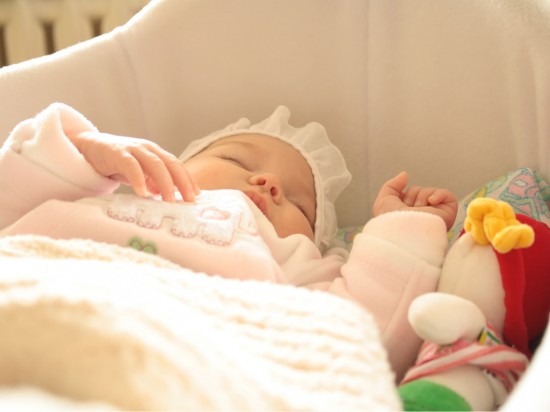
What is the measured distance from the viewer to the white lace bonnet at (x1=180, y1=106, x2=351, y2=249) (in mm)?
1042

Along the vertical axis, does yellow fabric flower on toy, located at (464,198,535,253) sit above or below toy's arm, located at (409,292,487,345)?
above

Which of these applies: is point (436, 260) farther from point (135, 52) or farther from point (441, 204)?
point (135, 52)

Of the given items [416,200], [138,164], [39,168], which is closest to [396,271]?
[416,200]

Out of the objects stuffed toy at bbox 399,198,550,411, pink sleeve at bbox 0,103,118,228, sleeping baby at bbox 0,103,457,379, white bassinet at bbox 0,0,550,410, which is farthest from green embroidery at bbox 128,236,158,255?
white bassinet at bbox 0,0,550,410

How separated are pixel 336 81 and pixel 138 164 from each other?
1.50 ft

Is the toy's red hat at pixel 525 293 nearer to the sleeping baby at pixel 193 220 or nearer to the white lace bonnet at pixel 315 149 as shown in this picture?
the sleeping baby at pixel 193 220

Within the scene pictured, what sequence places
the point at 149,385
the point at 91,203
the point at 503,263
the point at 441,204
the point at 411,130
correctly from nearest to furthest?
the point at 149,385, the point at 503,263, the point at 91,203, the point at 441,204, the point at 411,130

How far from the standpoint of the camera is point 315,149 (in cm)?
107

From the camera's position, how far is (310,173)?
1.05 metres

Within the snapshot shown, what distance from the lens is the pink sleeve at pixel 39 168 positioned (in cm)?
75

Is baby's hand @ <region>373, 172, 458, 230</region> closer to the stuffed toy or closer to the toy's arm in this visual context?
the stuffed toy

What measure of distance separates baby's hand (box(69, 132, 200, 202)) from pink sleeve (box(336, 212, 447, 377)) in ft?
0.68

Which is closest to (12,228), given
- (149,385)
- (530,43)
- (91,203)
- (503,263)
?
(91,203)

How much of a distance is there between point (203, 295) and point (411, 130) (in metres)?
0.61
